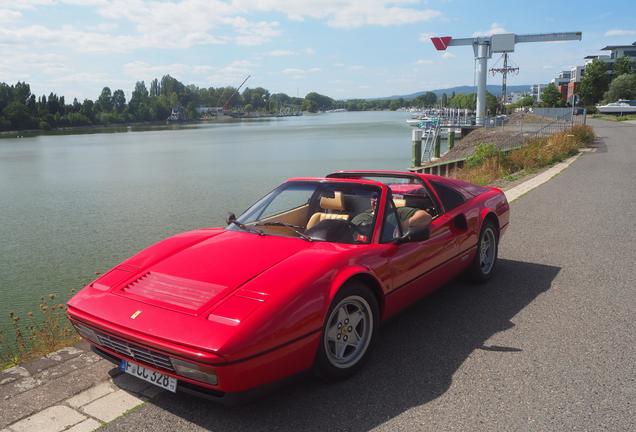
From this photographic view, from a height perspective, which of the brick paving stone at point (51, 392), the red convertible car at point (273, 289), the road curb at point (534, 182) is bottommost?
the road curb at point (534, 182)

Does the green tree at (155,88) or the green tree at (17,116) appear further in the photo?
the green tree at (155,88)

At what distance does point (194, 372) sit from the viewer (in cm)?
270

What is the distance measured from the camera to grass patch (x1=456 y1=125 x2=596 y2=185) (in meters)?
15.6

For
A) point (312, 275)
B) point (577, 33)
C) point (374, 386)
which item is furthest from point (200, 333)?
point (577, 33)

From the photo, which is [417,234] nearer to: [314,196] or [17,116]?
[314,196]

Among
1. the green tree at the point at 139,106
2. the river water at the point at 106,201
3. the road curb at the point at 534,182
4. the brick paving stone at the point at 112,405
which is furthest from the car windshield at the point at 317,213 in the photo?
the green tree at the point at 139,106

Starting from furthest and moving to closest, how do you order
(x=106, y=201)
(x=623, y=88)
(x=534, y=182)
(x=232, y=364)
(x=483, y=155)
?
(x=623, y=88) → (x=106, y=201) → (x=483, y=155) → (x=534, y=182) → (x=232, y=364)

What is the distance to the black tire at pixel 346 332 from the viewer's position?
10.3 ft

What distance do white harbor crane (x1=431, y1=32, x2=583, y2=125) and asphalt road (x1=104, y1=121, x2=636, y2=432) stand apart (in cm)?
5162

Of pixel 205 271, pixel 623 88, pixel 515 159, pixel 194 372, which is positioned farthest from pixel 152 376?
pixel 623 88

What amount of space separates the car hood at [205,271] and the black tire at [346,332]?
485 mm

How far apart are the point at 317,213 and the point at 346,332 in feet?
4.32

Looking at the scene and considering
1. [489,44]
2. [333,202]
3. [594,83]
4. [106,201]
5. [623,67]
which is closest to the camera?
[333,202]

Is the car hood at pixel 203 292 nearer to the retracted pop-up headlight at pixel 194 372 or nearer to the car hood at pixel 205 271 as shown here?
the car hood at pixel 205 271
